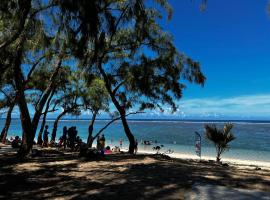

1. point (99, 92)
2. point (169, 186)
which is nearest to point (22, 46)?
point (169, 186)

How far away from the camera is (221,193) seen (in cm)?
696

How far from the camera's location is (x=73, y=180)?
888 centimetres

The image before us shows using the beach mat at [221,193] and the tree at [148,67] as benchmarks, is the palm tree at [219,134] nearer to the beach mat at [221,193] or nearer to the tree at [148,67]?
the tree at [148,67]

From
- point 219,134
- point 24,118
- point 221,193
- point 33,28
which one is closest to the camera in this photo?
point 221,193

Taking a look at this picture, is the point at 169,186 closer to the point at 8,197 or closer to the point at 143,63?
the point at 8,197

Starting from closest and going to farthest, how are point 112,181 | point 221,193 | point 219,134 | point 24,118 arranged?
point 221,193 → point 112,181 → point 24,118 → point 219,134

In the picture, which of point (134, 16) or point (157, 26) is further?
point (157, 26)

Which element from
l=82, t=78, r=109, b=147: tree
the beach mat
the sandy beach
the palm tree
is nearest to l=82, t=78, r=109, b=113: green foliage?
l=82, t=78, r=109, b=147: tree

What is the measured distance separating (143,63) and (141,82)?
0.87 m

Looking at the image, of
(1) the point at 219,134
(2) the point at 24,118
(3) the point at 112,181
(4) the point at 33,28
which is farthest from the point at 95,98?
(3) the point at 112,181

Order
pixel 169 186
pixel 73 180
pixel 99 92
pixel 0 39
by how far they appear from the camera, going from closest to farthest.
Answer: pixel 169 186 < pixel 73 180 < pixel 0 39 < pixel 99 92

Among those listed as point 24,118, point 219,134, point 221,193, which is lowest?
point 221,193

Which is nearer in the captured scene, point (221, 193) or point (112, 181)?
point (221, 193)

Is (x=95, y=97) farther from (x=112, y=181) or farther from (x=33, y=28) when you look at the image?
(x=112, y=181)
